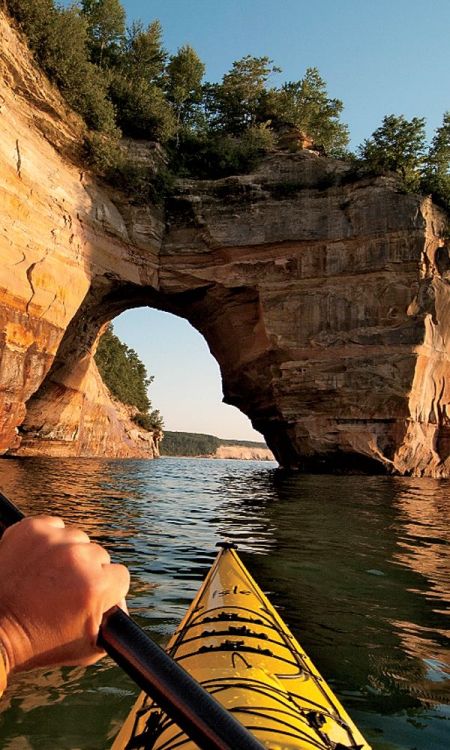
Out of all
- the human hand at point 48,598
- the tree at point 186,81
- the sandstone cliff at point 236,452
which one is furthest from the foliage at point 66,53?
the sandstone cliff at point 236,452

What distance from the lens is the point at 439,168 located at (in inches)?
933

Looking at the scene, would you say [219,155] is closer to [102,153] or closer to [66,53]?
[102,153]

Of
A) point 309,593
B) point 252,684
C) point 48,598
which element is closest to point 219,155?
point 309,593

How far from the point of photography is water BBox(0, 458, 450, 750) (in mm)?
2729

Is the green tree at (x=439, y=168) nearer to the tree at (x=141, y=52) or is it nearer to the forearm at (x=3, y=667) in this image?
the tree at (x=141, y=52)

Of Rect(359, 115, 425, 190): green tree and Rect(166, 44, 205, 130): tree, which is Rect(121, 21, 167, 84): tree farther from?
Rect(359, 115, 425, 190): green tree

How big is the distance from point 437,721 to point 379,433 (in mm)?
19731

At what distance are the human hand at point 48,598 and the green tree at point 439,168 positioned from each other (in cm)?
2563

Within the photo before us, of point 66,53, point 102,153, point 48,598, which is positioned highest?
point 66,53

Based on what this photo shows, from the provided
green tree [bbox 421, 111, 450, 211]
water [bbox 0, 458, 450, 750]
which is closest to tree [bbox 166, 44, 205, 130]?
green tree [bbox 421, 111, 450, 211]

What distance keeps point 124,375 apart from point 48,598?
1928 inches

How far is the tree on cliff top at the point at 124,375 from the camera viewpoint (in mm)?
45500

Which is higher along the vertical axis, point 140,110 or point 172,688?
point 140,110

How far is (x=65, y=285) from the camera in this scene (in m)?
18.1
